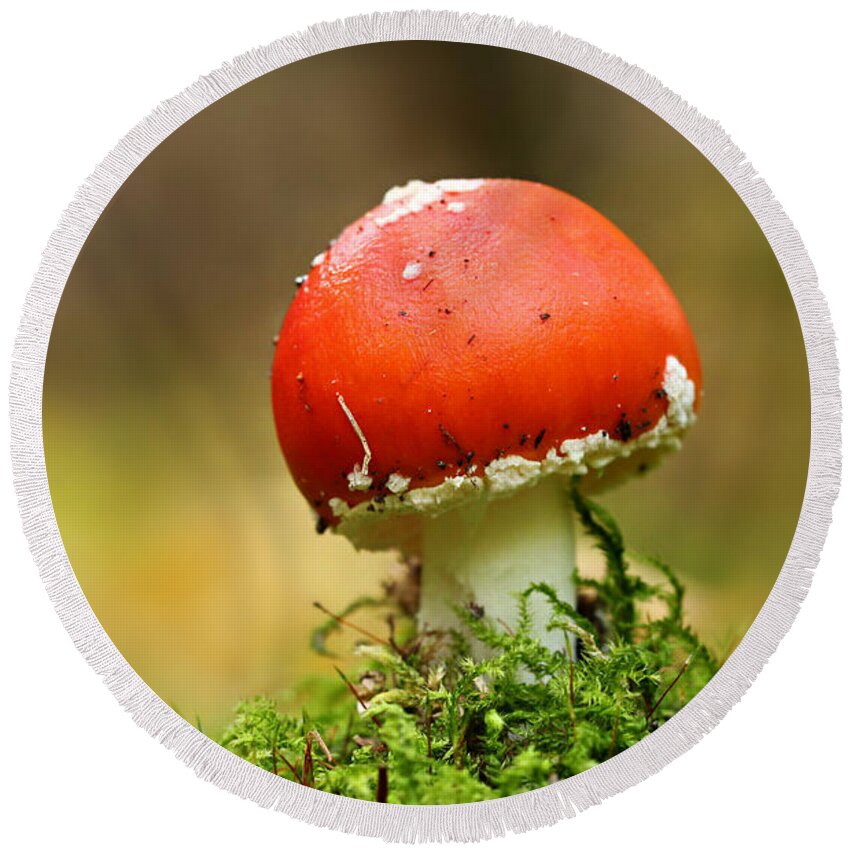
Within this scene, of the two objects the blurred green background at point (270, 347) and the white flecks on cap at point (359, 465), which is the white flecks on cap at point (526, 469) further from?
the blurred green background at point (270, 347)

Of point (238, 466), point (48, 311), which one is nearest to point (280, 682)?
point (238, 466)

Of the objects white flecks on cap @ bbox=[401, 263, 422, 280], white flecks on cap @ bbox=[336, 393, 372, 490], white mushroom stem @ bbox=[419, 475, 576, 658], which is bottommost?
white mushroom stem @ bbox=[419, 475, 576, 658]

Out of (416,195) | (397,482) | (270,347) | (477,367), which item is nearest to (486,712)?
(397,482)

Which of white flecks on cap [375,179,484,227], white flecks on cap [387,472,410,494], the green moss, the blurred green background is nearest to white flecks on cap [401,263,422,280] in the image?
white flecks on cap [375,179,484,227]

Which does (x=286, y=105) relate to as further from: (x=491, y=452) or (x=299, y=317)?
(x=491, y=452)

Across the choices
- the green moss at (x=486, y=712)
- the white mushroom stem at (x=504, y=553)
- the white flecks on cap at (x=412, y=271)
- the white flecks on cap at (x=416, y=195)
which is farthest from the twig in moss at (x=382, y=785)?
the white flecks on cap at (x=416, y=195)

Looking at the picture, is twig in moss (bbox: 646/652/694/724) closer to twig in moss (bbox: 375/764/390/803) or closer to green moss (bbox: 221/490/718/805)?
green moss (bbox: 221/490/718/805)

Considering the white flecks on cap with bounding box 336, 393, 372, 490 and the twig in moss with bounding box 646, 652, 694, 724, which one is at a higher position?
the white flecks on cap with bounding box 336, 393, 372, 490
